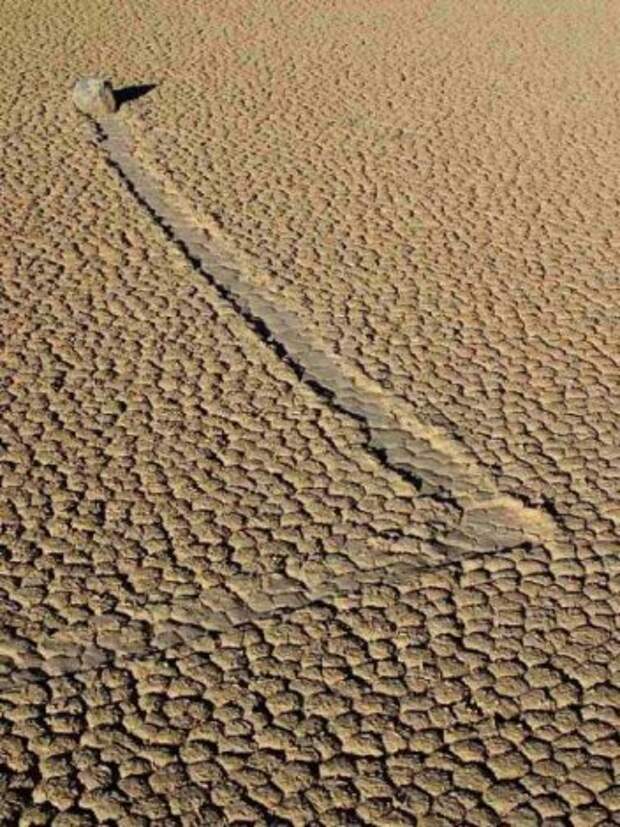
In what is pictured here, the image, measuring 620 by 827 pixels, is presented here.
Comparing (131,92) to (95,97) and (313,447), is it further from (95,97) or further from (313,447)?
(313,447)

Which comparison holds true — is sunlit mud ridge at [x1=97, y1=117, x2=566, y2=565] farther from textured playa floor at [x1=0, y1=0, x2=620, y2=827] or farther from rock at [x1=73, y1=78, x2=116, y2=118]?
rock at [x1=73, y1=78, x2=116, y2=118]

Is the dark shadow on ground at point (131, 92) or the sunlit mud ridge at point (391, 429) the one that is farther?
the dark shadow on ground at point (131, 92)

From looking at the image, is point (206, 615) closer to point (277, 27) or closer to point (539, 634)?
point (539, 634)

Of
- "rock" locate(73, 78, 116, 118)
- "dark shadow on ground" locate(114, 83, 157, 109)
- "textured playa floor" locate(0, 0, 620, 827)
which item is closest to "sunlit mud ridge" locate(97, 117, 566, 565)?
"textured playa floor" locate(0, 0, 620, 827)

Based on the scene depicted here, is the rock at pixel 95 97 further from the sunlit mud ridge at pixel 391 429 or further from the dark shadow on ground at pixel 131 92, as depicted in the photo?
the sunlit mud ridge at pixel 391 429

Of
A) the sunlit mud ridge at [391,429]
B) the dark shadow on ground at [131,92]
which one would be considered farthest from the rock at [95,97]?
the sunlit mud ridge at [391,429]

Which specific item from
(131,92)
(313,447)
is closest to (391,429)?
(313,447)
